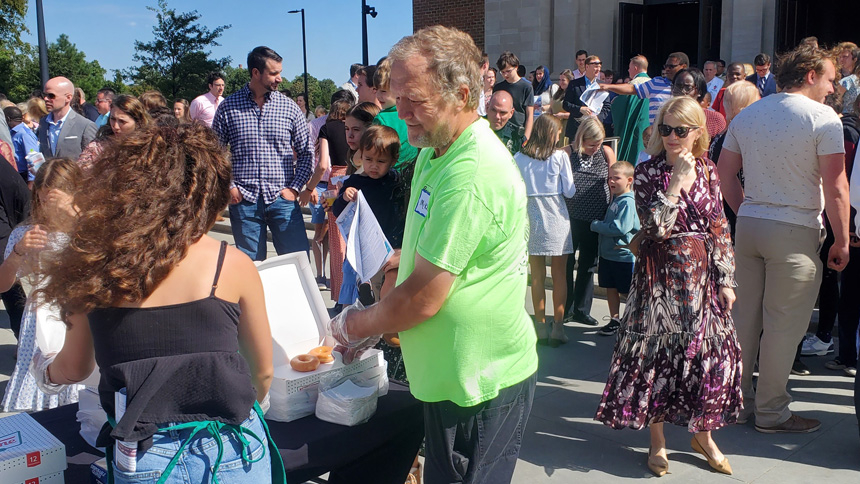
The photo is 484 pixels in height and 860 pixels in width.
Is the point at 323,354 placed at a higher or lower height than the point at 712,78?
lower

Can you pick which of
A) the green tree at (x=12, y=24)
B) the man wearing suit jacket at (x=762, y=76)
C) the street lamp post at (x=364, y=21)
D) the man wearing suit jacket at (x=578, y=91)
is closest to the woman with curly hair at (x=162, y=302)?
the man wearing suit jacket at (x=578, y=91)

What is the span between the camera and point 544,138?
592 centimetres

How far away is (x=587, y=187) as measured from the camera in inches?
250

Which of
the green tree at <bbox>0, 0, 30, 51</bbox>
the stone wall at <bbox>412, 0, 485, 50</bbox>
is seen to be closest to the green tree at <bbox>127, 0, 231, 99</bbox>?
the green tree at <bbox>0, 0, 30, 51</bbox>

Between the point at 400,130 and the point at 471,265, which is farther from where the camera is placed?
the point at 400,130

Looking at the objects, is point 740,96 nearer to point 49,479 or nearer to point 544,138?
point 544,138

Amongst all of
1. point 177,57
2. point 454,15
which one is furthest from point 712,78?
point 177,57

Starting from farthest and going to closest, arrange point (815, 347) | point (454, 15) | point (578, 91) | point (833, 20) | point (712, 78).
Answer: point (833, 20) → point (454, 15) → point (712, 78) → point (578, 91) → point (815, 347)

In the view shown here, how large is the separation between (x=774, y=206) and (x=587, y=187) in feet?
7.38

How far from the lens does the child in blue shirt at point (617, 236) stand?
5.92 metres

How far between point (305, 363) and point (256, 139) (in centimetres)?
337

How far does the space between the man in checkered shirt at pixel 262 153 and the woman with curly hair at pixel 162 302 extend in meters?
3.71

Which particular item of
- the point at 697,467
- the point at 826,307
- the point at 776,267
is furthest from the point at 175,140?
the point at 826,307

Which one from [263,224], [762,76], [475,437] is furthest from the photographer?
[762,76]
